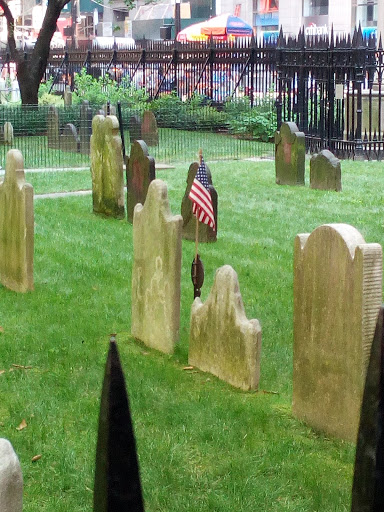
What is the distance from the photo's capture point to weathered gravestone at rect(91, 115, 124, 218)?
12.1 metres

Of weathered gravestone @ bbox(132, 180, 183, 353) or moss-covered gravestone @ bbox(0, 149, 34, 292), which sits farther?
moss-covered gravestone @ bbox(0, 149, 34, 292)

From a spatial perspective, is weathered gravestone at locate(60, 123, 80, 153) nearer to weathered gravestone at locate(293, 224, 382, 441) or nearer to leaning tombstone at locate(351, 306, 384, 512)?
weathered gravestone at locate(293, 224, 382, 441)

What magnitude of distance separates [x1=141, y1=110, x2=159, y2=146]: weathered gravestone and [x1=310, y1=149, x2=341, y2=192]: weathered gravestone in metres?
6.39

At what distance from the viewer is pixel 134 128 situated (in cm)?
2092

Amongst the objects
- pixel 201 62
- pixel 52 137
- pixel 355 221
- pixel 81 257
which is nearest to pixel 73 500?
pixel 81 257

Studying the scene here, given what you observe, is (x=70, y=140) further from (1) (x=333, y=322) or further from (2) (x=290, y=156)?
(1) (x=333, y=322)

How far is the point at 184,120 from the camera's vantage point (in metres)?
22.6

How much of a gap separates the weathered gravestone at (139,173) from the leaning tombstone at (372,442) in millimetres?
9481

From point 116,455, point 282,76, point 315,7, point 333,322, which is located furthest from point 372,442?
point 315,7

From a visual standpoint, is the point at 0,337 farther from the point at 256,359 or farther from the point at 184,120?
the point at 184,120

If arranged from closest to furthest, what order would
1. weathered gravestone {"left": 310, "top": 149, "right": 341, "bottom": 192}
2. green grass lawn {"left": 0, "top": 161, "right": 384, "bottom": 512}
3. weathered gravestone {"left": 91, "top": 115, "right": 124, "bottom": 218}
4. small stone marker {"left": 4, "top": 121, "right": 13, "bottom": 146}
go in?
green grass lawn {"left": 0, "top": 161, "right": 384, "bottom": 512}
weathered gravestone {"left": 91, "top": 115, "right": 124, "bottom": 218}
weathered gravestone {"left": 310, "top": 149, "right": 341, "bottom": 192}
small stone marker {"left": 4, "top": 121, "right": 13, "bottom": 146}

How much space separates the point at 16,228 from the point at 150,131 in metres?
12.9

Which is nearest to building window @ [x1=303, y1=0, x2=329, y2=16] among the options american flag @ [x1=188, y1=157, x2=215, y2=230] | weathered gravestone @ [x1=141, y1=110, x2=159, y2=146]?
weathered gravestone @ [x1=141, y1=110, x2=159, y2=146]

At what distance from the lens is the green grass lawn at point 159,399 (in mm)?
4391
